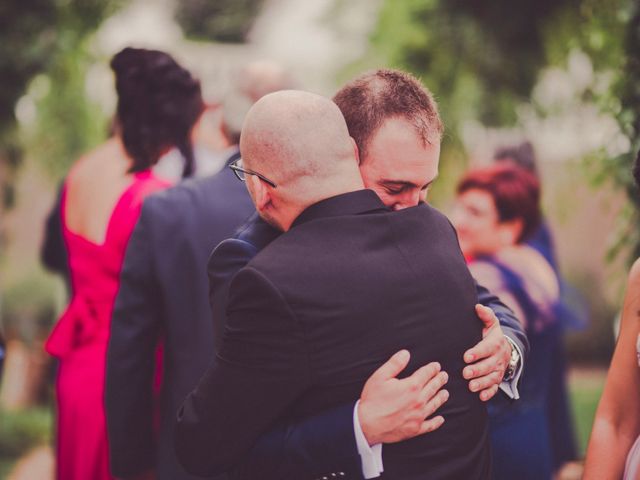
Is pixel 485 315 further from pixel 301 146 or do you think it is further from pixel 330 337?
pixel 301 146

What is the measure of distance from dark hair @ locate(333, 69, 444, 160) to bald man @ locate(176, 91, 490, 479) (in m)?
0.15

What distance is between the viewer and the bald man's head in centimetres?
188

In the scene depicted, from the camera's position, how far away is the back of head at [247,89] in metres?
3.17

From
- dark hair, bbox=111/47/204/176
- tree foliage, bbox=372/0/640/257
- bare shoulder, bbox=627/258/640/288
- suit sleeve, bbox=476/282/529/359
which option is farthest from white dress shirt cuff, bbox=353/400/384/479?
tree foliage, bbox=372/0/640/257

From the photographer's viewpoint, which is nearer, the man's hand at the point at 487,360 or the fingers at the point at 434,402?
the fingers at the point at 434,402

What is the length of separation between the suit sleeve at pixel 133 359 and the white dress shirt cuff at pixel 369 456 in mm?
1186

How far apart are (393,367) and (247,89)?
1737mm

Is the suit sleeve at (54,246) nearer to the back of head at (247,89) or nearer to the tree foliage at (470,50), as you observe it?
the back of head at (247,89)

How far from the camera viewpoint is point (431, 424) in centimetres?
186

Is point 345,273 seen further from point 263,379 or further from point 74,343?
point 74,343

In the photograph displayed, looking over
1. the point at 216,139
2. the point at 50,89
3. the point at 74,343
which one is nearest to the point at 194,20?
the point at 50,89

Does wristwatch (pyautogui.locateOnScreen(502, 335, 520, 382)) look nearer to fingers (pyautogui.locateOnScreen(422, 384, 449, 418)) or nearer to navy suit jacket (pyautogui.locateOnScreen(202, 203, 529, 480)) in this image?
fingers (pyautogui.locateOnScreen(422, 384, 449, 418))

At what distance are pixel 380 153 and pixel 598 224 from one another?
35.1 ft

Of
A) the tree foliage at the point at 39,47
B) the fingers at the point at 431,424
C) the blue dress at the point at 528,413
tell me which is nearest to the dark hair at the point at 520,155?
the blue dress at the point at 528,413
